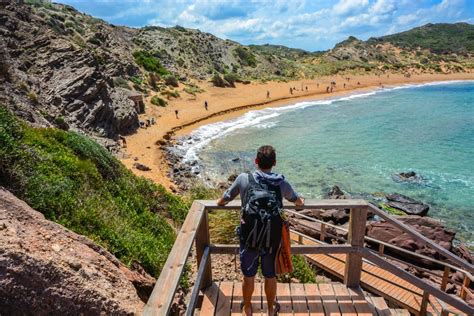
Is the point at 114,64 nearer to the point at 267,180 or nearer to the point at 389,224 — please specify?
the point at 389,224

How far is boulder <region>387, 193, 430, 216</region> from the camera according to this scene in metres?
17.1

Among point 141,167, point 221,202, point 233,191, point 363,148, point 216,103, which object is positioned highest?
point 233,191

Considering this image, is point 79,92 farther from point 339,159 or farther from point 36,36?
point 339,159

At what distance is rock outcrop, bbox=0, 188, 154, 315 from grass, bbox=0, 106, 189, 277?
1386 millimetres

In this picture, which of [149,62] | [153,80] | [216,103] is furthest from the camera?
[149,62]

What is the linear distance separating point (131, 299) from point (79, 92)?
81.7 feet

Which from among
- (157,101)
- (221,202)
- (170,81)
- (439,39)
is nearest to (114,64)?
A: (157,101)

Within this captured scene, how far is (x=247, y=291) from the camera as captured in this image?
14.0ft

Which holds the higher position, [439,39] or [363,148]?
[439,39]

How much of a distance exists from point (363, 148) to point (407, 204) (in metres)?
11.9

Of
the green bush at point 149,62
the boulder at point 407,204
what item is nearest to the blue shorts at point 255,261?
the boulder at point 407,204

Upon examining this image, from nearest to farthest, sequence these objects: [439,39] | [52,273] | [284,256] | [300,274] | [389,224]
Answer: [52,273]
[284,256]
[300,274]
[389,224]
[439,39]

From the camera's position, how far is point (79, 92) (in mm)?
26047

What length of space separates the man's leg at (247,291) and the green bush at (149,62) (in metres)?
49.4
